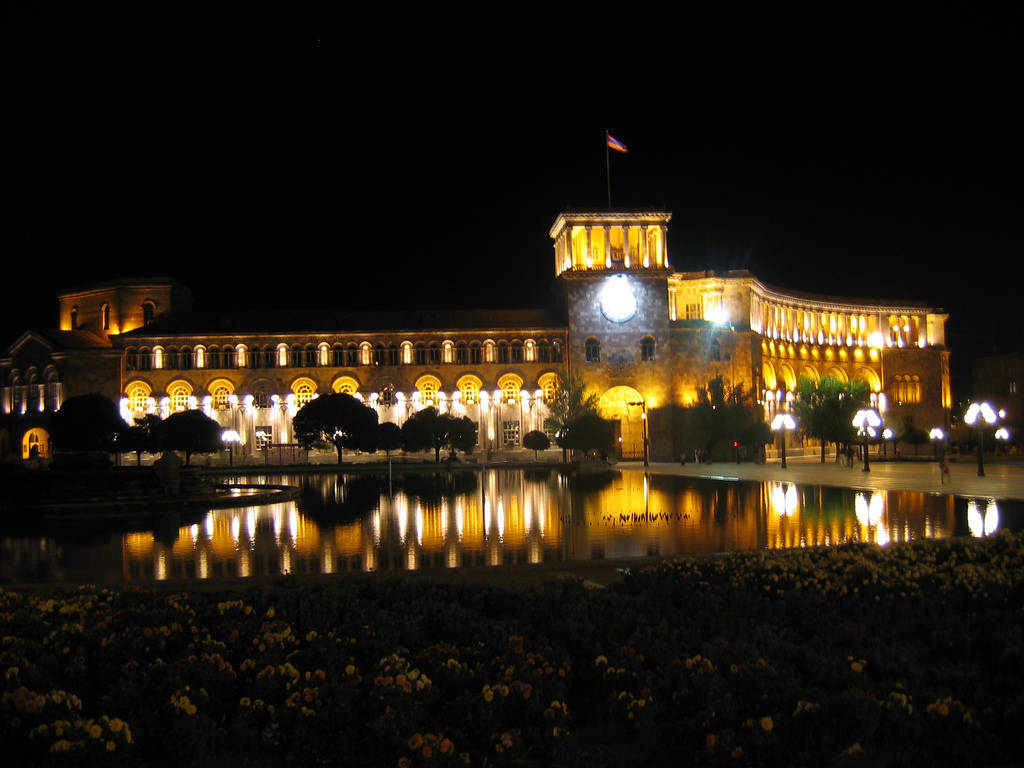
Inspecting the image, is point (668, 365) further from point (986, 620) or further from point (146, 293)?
point (986, 620)

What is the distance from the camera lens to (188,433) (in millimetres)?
45344

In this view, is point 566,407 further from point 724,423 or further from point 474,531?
point 474,531

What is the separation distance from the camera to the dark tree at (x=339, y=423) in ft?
168

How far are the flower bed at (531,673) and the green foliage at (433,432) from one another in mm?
43243

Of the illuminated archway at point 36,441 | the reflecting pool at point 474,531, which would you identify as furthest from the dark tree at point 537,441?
the illuminated archway at point 36,441

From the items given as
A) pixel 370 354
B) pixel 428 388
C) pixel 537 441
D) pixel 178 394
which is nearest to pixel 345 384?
pixel 370 354

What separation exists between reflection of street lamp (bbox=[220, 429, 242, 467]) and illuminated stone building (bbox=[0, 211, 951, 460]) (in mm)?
1076

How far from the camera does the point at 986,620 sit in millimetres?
7953

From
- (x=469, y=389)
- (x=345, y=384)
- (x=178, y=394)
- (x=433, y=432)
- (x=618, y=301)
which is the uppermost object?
(x=618, y=301)

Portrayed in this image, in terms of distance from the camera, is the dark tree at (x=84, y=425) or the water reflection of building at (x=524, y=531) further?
the dark tree at (x=84, y=425)

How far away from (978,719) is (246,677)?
4.82 metres

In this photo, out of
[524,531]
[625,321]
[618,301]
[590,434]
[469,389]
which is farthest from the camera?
[469,389]

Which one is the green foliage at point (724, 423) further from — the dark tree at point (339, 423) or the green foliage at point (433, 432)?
the dark tree at point (339, 423)

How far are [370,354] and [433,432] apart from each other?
12.9 meters
